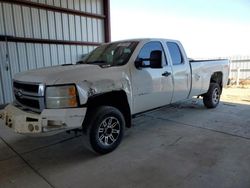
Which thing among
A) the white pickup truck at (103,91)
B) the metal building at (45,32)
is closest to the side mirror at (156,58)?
the white pickup truck at (103,91)

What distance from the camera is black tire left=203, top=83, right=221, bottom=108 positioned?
20.5ft

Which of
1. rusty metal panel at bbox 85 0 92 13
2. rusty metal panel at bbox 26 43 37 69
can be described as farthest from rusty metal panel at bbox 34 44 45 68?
rusty metal panel at bbox 85 0 92 13

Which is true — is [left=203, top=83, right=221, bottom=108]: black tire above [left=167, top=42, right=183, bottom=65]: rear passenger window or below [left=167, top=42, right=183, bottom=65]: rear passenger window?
below

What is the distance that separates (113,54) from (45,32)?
5513 mm

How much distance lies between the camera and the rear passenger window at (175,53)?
191 inches

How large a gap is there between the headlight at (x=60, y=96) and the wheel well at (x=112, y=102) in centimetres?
30

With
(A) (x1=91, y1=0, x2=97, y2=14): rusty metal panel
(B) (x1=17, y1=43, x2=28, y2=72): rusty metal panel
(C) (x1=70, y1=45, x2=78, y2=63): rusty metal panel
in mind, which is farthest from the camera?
(A) (x1=91, y1=0, x2=97, y2=14): rusty metal panel

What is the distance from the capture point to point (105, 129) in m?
3.50

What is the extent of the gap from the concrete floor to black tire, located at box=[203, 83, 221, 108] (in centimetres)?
128

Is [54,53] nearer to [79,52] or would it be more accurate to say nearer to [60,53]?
[60,53]

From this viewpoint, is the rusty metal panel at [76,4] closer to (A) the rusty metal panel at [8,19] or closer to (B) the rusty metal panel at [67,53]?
(B) the rusty metal panel at [67,53]

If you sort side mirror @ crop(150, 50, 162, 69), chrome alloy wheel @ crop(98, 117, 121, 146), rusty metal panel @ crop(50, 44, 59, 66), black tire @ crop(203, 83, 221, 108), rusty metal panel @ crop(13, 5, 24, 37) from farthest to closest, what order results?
rusty metal panel @ crop(50, 44, 59, 66) → rusty metal panel @ crop(13, 5, 24, 37) → black tire @ crop(203, 83, 221, 108) → side mirror @ crop(150, 50, 162, 69) → chrome alloy wheel @ crop(98, 117, 121, 146)

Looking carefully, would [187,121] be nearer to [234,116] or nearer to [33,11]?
[234,116]

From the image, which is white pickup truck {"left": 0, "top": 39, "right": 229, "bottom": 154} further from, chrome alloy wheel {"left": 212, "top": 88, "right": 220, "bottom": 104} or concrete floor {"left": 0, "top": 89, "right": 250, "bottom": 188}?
chrome alloy wheel {"left": 212, "top": 88, "right": 220, "bottom": 104}
